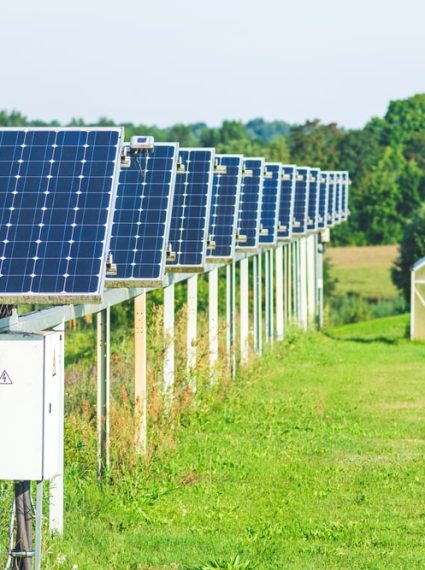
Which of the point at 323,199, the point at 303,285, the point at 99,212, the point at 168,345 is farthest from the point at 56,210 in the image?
the point at 323,199

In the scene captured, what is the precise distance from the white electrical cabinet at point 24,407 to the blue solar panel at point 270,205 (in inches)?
728

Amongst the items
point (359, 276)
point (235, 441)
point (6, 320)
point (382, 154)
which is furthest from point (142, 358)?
point (382, 154)

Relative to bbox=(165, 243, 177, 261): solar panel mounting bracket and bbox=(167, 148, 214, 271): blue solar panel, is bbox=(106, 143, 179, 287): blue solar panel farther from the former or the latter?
bbox=(167, 148, 214, 271): blue solar panel

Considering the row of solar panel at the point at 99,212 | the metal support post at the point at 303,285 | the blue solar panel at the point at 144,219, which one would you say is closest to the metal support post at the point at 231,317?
the row of solar panel at the point at 99,212

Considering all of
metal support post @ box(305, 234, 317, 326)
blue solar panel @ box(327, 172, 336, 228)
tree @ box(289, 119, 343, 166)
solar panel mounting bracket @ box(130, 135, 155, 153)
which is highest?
tree @ box(289, 119, 343, 166)

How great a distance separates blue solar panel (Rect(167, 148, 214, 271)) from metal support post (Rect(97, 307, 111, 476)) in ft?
12.3

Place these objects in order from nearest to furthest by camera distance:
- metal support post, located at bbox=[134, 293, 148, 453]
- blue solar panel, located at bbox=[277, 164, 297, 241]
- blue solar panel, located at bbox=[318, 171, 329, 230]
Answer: metal support post, located at bbox=[134, 293, 148, 453] → blue solar panel, located at bbox=[277, 164, 297, 241] → blue solar panel, located at bbox=[318, 171, 329, 230]

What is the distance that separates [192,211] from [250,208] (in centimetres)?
730

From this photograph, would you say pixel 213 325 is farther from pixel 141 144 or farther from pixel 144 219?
pixel 141 144

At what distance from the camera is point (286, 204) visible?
3459 cm

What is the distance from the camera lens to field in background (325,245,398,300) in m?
75.4

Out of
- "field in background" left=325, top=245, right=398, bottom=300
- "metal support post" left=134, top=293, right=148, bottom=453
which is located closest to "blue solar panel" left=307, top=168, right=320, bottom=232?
A: "metal support post" left=134, top=293, right=148, bottom=453

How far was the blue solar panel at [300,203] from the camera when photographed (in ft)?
123

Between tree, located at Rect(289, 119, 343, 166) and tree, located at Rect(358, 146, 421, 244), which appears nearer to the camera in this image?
tree, located at Rect(358, 146, 421, 244)
